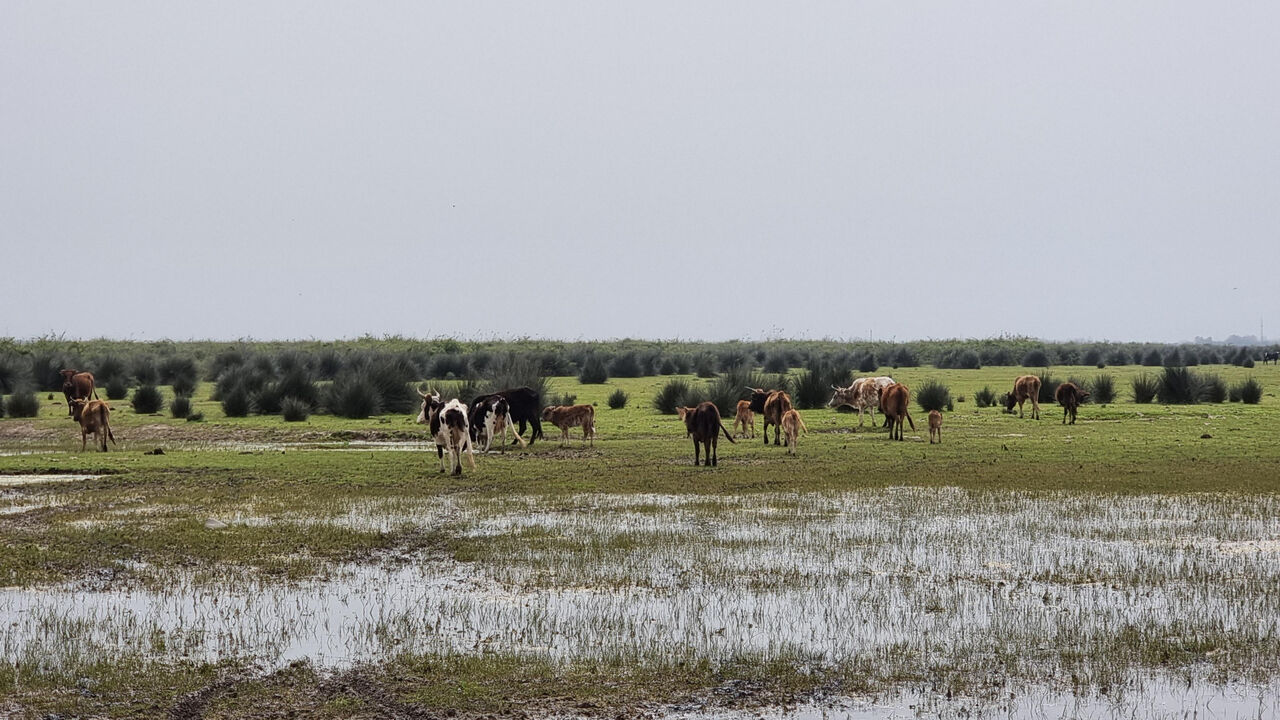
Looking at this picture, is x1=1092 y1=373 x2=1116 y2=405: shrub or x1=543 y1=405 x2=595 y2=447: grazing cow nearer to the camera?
x1=543 y1=405 x2=595 y2=447: grazing cow

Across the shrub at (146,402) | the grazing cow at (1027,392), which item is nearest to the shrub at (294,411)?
the shrub at (146,402)

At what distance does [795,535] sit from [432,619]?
5.25 meters

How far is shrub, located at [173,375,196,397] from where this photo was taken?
134 feet

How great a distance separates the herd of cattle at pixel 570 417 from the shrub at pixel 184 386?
8222 mm

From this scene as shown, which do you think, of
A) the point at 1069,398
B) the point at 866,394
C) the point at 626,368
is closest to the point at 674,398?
the point at 866,394

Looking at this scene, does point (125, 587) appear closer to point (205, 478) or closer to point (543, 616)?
point (543, 616)

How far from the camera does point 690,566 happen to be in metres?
12.1

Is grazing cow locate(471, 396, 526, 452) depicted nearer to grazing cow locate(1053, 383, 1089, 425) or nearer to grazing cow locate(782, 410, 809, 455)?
grazing cow locate(782, 410, 809, 455)

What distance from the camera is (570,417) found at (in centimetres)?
2688

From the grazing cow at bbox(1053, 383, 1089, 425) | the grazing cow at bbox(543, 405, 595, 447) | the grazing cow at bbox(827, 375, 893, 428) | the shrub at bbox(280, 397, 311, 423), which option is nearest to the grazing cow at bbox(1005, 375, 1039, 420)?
the grazing cow at bbox(1053, 383, 1089, 425)

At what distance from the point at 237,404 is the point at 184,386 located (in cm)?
830

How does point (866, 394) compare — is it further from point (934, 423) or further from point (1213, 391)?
point (1213, 391)

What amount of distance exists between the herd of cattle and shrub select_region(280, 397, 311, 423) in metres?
5.15

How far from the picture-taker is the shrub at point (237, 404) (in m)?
34.7
